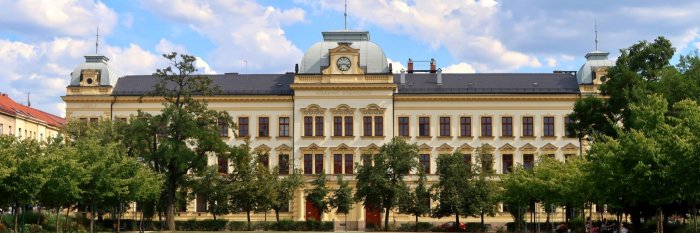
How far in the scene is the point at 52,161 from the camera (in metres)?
41.6

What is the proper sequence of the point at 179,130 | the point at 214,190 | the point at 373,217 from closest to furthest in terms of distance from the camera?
the point at 179,130 < the point at 214,190 < the point at 373,217

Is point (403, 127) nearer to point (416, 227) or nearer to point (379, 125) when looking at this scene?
point (379, 125)

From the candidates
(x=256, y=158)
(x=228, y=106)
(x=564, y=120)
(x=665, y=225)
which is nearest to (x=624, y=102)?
(x=665, y=225)

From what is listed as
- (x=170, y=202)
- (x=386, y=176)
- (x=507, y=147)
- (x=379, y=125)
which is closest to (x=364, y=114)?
(x=379, y=125)

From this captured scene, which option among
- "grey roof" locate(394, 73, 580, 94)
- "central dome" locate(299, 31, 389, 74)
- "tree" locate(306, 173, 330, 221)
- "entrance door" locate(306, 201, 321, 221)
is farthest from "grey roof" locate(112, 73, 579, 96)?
"tree" locate(306, 173, 330, 221)

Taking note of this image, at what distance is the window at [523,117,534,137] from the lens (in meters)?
81.8

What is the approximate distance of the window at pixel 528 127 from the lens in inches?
3221

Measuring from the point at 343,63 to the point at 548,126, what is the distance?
17.7 metres

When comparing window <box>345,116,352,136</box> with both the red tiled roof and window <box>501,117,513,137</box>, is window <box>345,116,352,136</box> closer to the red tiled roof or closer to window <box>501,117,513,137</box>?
window <box>501,117,513,137</box>

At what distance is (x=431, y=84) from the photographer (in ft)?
274

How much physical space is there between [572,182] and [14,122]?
61484 mm

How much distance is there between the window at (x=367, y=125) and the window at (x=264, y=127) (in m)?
7.93

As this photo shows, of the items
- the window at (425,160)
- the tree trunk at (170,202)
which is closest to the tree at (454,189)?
the window at (425,160)

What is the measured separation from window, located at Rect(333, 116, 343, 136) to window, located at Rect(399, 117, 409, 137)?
4853 mm
